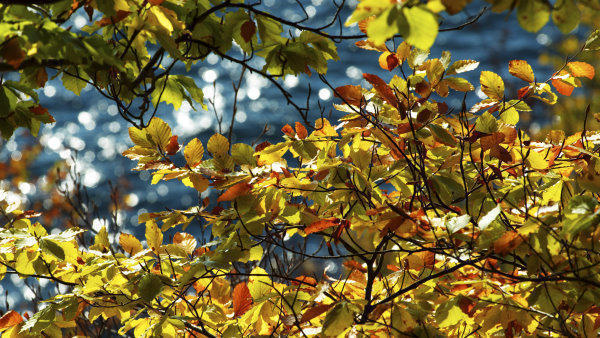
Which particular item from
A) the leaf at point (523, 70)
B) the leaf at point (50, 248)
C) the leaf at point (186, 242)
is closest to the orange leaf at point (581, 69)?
the leaf at point (523, 70)

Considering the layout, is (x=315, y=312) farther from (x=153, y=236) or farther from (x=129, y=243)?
(x=129, y=243)

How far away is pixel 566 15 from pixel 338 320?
3.07 ft

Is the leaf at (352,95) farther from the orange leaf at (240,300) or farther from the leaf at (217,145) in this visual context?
the orange leaf at (240,300)

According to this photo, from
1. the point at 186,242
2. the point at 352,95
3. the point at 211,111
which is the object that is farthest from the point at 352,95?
the point at 211,111

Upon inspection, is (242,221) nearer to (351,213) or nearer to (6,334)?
(351,213)

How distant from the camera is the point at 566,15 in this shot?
1.06 m

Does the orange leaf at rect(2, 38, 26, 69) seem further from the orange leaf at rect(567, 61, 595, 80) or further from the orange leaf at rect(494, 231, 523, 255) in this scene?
the orange leaf at rect(567, 61, 595, 80)

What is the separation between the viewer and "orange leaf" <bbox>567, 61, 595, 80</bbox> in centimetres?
175

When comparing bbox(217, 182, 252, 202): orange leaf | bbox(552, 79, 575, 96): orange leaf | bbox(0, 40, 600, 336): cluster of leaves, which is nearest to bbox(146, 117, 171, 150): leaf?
bbox(0, 40, 600, 336): cluster of leaves

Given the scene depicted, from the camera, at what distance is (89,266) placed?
1.81 meters

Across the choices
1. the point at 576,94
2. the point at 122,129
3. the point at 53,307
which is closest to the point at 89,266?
the point at 53,307

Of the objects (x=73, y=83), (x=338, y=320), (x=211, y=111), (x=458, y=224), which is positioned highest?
(x=211, y=111)

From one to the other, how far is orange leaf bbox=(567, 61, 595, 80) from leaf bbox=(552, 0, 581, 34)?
783 mm

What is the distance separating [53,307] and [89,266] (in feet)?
0.56
